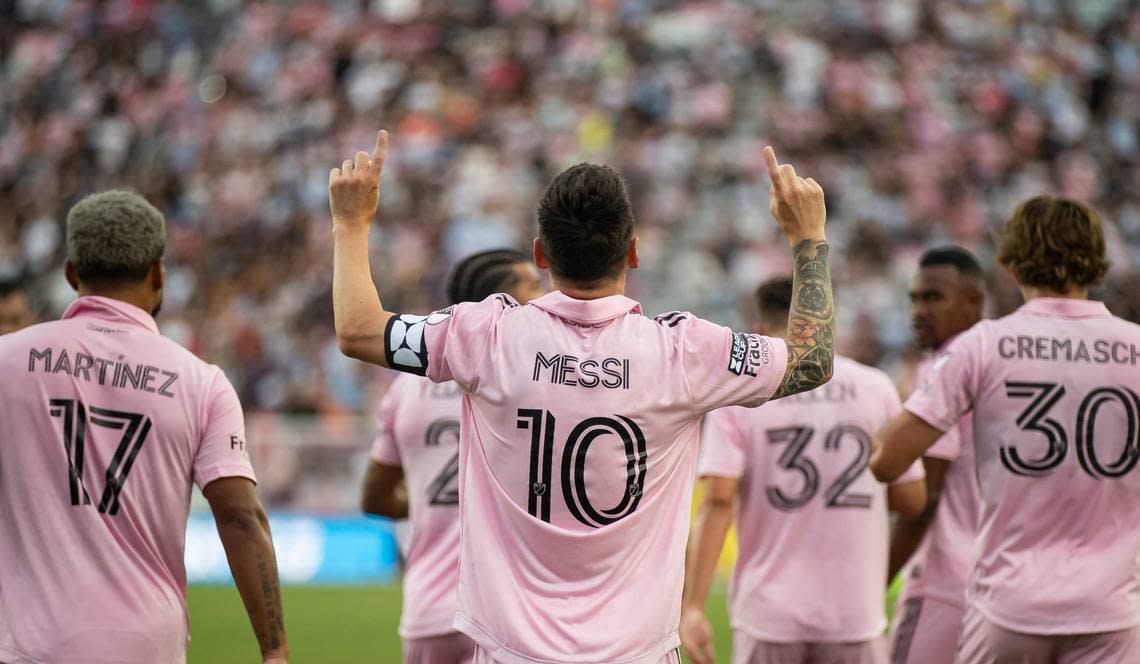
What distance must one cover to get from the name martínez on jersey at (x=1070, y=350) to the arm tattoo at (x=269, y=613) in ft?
7.64

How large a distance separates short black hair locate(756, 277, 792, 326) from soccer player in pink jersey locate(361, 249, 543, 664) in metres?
0.89

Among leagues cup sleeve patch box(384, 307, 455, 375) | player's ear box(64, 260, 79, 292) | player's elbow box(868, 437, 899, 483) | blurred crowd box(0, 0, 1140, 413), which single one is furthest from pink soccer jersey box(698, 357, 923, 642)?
blurred crowd box(0, 0, 1140, 413)

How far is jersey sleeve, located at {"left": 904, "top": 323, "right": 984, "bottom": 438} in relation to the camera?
14.9 ft

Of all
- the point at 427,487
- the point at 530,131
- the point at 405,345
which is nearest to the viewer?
the point at 405,345

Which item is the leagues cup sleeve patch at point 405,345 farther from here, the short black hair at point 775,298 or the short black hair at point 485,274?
the short black hair at point 775,298

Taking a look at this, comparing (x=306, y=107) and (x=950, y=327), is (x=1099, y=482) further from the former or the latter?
(x=306, y=107)

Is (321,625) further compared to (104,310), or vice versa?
(321,625)

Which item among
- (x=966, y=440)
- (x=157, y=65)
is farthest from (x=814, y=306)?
(x=157, y=65)

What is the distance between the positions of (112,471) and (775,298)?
271 cm

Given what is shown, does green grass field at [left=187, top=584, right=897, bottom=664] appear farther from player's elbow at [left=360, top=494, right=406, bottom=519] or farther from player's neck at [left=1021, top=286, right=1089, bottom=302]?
player's neck at [left=1021, top=286, right=1089, bottom=302]

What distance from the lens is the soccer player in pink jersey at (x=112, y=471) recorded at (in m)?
3.88

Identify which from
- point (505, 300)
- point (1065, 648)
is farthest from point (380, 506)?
point (1065, 648)

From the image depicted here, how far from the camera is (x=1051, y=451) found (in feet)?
14.6

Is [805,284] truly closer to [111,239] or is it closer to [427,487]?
[111,239]
